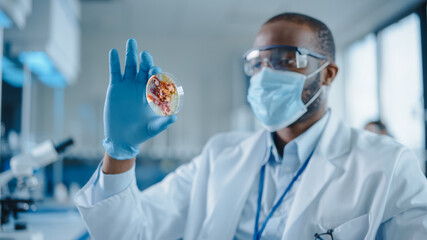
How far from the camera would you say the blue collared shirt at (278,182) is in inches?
45.2

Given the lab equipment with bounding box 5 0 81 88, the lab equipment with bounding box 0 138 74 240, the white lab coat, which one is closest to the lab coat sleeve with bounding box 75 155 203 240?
the white lab coat

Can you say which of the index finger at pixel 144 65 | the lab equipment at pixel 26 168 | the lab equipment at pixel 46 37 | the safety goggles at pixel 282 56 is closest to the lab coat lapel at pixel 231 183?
the safety goggles at pixel 282 56

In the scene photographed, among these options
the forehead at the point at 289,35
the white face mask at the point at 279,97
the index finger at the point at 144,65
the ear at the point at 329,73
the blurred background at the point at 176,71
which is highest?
the forehead at the point at 289,35

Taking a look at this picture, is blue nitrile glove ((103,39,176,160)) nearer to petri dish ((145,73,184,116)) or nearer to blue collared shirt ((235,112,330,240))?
petri dish ((145,73,184,116))

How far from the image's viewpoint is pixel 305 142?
4.16ft

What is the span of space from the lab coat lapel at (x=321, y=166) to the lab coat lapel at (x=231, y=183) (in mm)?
192

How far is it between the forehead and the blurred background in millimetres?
1038

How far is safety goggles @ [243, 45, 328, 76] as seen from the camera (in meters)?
1.26

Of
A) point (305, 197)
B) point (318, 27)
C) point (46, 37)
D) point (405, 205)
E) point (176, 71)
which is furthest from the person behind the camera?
point (176, 71)

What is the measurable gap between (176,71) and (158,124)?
4.72 meters

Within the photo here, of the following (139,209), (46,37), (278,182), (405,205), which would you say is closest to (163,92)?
(139,209)

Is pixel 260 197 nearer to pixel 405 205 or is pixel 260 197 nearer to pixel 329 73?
pixel 405 205

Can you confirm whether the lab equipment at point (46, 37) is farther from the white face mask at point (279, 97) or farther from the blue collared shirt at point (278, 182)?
the blue collared shirt at point (278, 182)

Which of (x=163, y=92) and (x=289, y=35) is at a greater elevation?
(x=289, y=35)
